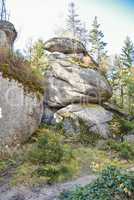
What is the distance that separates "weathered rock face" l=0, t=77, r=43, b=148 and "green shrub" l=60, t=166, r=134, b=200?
5.45m

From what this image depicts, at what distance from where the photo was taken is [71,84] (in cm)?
1783

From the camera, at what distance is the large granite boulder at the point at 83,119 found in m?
16.0

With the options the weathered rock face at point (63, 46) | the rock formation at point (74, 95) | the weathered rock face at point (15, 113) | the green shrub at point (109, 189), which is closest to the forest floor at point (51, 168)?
the weathered rock face at point (15, 113)

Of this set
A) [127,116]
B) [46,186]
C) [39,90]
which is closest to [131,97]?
[127,116]

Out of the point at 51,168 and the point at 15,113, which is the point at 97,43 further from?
the point at 51,168

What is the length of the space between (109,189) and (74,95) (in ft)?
37.1

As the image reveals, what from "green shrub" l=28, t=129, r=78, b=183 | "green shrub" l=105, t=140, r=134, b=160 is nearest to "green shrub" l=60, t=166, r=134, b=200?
"green shrub" l=28, t=129, r=78, b=183

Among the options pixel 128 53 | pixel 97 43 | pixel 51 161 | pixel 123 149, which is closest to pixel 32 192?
pixel 51 161

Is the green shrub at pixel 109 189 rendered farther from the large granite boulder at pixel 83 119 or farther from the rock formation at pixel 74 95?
the rock formation at pixel 74 95

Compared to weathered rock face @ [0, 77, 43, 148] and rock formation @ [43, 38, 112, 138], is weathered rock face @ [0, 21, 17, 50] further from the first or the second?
weathered rock face @ [0, 77, 43, 148]

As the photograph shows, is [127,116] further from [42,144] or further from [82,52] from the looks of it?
[42,144]

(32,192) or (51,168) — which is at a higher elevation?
(51,168)

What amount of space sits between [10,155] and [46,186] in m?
2.70

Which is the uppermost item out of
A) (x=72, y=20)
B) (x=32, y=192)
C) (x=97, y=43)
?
(x=72, y=20)
